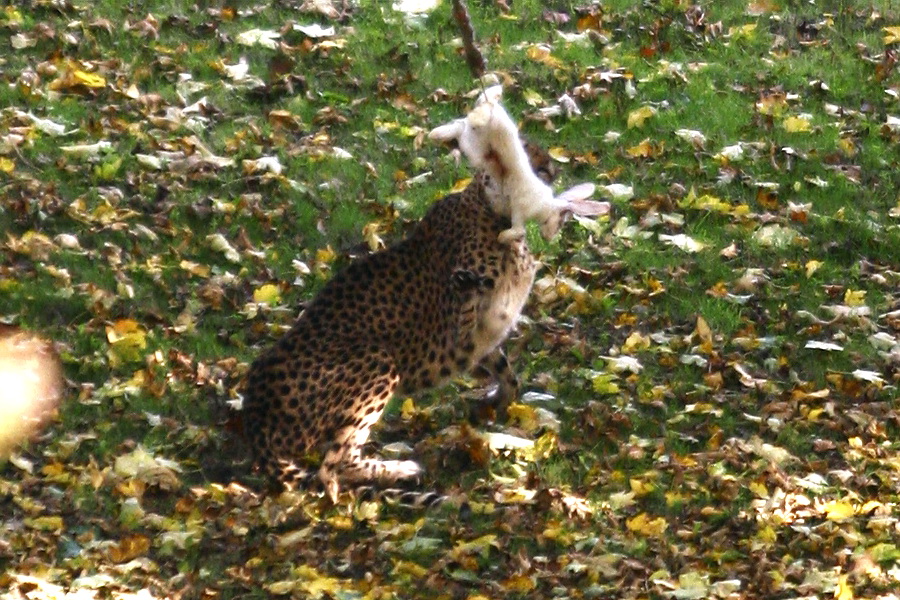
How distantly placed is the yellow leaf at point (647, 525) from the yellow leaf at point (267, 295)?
2.37 meters

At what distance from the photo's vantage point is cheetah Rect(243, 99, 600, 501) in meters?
6.30

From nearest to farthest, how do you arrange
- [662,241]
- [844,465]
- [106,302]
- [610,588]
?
1. [610,588]
2. [844,465]
3. [106,302]
4. [662,241]

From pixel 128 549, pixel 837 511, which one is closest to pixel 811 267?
pixel 837 511

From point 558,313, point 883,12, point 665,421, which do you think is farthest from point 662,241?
point 883,12

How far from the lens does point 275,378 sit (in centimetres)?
629

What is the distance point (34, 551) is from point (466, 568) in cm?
159

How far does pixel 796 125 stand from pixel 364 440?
4.22 m

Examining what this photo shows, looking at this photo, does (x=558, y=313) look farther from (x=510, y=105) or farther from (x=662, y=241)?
(x=510, y=105)

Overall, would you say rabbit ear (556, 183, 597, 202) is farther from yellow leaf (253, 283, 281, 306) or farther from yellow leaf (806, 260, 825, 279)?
yellow leaf (806, 260, 825, 279)

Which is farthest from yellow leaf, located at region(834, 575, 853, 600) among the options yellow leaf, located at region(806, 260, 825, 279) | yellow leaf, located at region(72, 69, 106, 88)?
yellow leaf, located at region(72, 69, 106, 88)

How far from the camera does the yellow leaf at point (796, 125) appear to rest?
9586mm

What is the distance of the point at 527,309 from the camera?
313 inches

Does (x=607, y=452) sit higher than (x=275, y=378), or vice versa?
(x=275, y=378)

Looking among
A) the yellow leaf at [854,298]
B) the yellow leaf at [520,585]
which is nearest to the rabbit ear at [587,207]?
the yellow leaf at [520,585]
